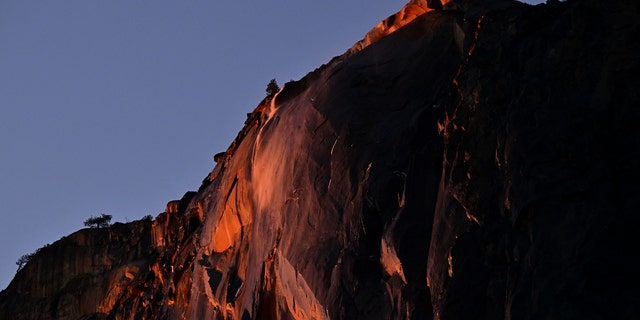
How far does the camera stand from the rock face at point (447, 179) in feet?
41.8

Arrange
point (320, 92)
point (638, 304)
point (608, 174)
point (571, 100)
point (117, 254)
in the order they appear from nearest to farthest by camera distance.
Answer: point (638, 304)
point (608, 174)
point (571, 100)
point (320, 92)
point (117, 254)

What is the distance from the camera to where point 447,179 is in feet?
50.3

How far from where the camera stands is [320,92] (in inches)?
814

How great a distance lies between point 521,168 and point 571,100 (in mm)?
1156

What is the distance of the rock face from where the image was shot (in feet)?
41.8

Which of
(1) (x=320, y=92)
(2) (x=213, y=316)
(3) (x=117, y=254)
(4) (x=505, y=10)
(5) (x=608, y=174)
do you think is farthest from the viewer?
(3) (x=117, y=254)

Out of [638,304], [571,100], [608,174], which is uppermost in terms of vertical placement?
[571,100]

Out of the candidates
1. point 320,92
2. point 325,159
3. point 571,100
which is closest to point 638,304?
point 571,100

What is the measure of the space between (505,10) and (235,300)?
29.1 ft

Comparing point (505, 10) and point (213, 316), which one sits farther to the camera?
point (213, 316)

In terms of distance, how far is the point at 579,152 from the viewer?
43.4ft

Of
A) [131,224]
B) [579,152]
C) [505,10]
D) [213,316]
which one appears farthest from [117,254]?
[579,152]

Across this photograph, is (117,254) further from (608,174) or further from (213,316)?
(608,174)

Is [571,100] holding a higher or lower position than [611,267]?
higher
